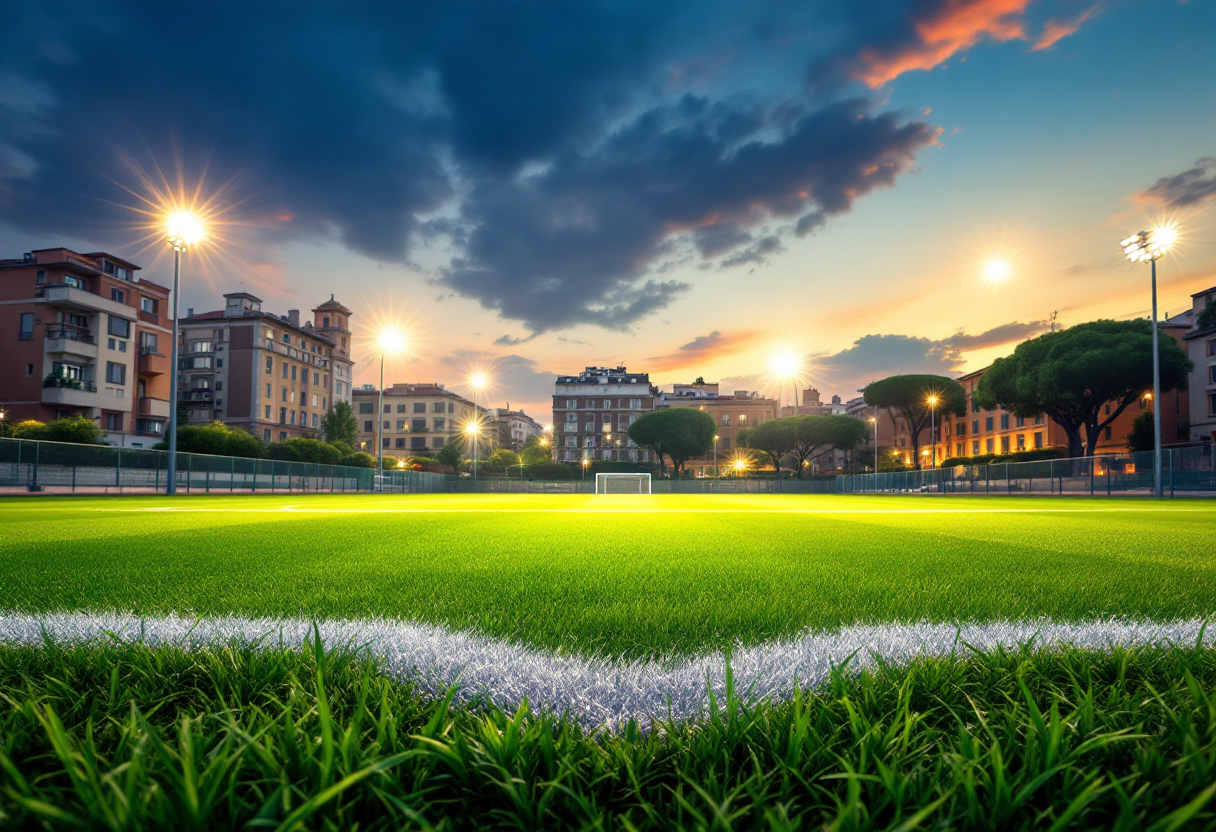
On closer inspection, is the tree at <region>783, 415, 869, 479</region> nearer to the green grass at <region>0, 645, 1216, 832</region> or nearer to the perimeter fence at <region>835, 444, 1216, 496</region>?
the perimeter fence at <region>835, 444, 1216, 496</region>

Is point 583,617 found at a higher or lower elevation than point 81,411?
lower

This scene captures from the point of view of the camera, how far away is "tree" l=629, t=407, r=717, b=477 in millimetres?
72125

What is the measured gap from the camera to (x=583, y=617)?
2.96 metres

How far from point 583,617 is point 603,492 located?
43.5 m

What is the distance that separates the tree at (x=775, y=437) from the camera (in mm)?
71625

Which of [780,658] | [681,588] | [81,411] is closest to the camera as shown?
[780,658]

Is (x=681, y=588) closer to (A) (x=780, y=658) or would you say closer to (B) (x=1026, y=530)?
(A) (x=780, y=658)

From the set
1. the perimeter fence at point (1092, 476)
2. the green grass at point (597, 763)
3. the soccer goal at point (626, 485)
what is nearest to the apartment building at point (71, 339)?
the soccer goal at point (626, 485)

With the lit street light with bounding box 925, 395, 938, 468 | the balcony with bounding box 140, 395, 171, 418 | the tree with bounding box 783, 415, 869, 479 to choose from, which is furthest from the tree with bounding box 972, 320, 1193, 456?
the balcony with bounding box 140, 395, 171, 418

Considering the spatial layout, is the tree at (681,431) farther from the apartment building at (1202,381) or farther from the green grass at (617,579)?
the green grass at (617,579)

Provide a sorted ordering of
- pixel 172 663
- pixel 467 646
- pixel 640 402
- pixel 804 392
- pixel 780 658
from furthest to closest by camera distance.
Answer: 1. pixel 804 392
2. pixel 640 402
3. pixel 467 646
4. pixel 780 658
5. pixel 172 663

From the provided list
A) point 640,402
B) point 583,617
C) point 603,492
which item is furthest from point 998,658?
point 640,402

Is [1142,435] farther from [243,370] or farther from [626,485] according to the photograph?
[243,370]

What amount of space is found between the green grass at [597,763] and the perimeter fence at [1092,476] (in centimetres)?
3106
